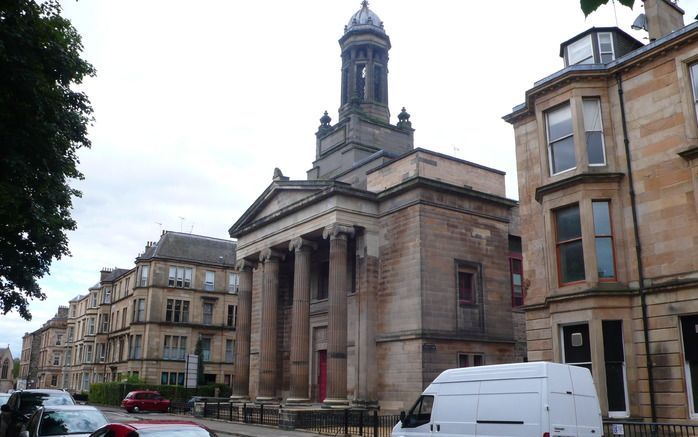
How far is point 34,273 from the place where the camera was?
20.9m

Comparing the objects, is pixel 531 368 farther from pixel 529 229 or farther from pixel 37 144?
pixel 37 144

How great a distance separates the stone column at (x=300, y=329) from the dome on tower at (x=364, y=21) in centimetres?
1551

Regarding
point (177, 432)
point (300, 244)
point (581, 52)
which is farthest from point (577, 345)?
point (300, 244)

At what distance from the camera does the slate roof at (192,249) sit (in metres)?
64.3

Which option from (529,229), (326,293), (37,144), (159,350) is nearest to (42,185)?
(37,144)

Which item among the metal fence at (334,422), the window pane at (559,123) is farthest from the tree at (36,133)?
the window pane at (559,123)

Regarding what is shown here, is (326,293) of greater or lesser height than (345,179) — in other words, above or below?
below

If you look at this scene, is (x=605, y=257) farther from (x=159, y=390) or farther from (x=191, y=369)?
(x=159, y=390)

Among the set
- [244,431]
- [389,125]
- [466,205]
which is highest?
[389,125]

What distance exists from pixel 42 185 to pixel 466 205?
2137 cm

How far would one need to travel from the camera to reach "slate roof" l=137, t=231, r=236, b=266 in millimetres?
64312

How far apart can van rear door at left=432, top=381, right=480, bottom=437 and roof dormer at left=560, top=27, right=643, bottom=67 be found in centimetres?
1256

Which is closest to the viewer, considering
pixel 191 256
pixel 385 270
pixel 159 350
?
pixel 385 270

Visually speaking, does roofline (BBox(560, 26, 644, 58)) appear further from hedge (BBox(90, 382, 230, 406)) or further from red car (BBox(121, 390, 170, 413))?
hedge (BBox(90, 382, 230, 406))
